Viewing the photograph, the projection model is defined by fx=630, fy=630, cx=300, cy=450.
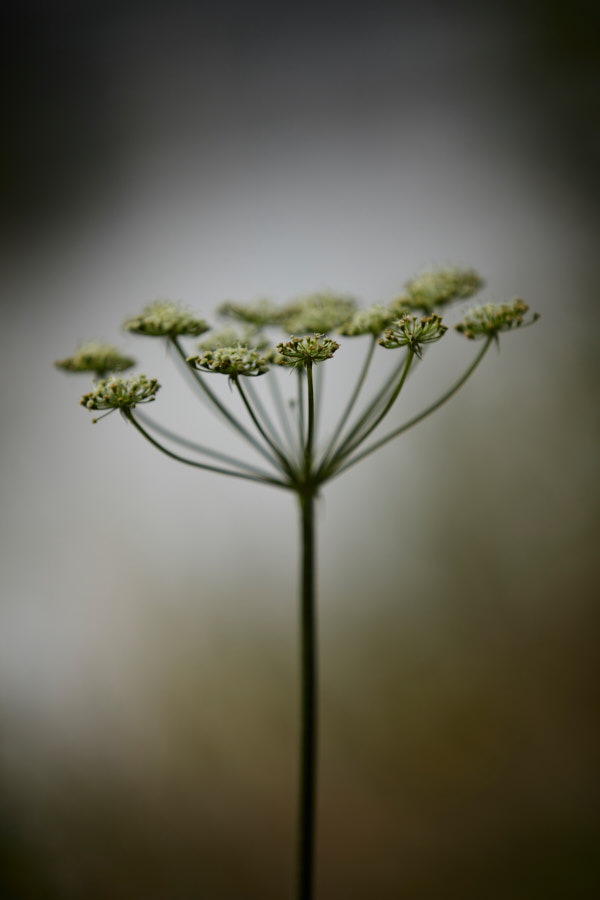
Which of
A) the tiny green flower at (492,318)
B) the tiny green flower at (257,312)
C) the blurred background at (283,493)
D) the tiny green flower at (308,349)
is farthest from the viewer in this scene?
the blurred background at (283,493)

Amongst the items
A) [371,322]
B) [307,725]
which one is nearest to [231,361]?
[371,322]

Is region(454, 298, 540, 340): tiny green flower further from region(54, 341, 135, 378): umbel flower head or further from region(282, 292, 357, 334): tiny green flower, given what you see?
region(54, 341, 135, 378): umbel flower head

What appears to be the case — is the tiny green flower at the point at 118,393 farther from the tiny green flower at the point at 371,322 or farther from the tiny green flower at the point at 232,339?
the tiny green flower at the point at 371,322

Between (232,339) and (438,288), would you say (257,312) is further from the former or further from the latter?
(438,288)

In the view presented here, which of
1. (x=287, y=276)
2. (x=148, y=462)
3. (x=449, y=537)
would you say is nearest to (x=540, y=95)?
(x=287, y=276)

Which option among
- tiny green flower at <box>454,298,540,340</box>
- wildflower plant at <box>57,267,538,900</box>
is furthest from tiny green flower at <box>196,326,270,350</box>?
tiny green flower at <box>454,298,540,340</box>

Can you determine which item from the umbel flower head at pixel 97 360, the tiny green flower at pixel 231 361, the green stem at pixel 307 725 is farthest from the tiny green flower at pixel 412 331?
the umbel flower head at pixel 97 360
